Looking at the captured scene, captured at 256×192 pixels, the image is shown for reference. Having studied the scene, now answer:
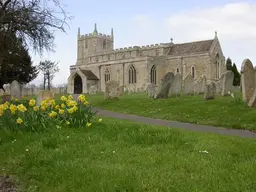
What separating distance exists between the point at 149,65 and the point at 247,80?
124ft

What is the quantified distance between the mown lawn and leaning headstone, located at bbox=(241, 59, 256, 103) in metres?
7.52

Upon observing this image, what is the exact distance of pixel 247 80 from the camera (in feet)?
43.0

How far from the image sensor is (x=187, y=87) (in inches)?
867

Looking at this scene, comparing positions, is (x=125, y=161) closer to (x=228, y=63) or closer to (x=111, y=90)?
(x=111, y=90)

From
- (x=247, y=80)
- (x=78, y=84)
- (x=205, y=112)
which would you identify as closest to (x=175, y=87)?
(x=247, y=80)

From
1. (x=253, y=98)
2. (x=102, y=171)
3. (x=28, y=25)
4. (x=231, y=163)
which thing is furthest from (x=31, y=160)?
(x=28, y=25)

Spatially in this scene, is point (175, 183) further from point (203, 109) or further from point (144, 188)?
point (203, 109)

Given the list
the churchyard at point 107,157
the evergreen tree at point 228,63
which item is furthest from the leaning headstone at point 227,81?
the evergreen tree at point 228,63

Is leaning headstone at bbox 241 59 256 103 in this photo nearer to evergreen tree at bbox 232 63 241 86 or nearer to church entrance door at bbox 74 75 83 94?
evergreen tree at bbox 232 63 241 86

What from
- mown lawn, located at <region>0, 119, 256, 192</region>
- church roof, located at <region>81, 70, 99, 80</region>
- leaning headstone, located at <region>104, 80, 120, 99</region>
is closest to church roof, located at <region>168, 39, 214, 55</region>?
church roof, located at <region>81, 70, 99, 80</region>

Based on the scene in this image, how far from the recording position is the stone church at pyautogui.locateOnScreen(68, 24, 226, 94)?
50.1 meters

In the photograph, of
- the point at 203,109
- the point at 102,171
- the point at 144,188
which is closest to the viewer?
the point at 144,188

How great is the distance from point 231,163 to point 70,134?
125 inches

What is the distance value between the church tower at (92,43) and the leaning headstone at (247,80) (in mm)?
60258
